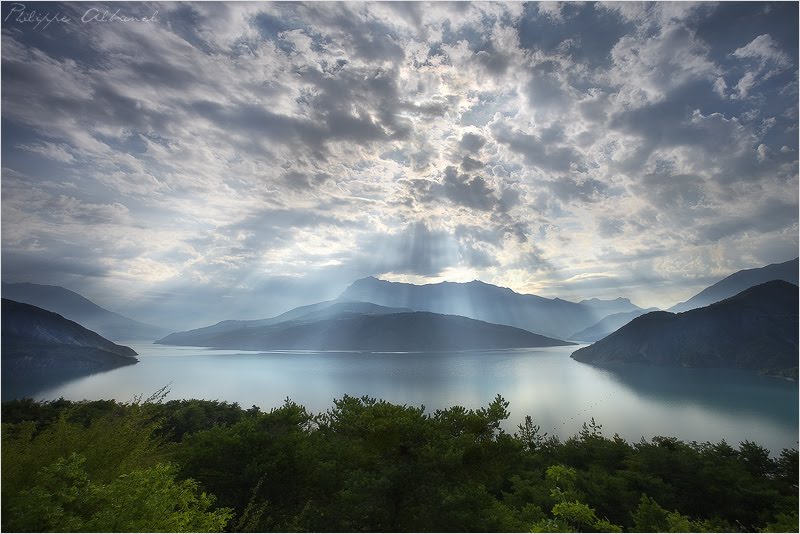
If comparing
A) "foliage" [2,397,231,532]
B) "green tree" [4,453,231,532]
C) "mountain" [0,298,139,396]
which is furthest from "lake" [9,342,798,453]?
"green tree" [4,453,231,532]

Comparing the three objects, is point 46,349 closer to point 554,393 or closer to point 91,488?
point 554,393

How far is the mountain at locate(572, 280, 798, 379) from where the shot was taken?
440ft

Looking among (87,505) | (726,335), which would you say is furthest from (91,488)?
(726,335)

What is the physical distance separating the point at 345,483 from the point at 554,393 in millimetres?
80365

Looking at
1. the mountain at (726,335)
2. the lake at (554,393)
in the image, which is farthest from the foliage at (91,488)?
the mountain at (726,335)

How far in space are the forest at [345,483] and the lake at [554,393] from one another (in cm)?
3433

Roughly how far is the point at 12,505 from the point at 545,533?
11.3 meters

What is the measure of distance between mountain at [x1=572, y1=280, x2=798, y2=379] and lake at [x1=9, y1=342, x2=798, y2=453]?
1241 centimetres

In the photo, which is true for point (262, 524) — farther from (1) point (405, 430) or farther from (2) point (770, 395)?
(2) point (770, 395)

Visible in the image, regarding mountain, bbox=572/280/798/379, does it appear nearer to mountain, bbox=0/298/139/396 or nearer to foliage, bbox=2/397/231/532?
foliage, bbox=2/397/231/532

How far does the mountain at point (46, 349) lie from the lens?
306ft

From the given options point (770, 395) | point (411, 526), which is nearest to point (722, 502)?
point (411, 526)

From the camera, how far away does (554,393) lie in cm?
8219

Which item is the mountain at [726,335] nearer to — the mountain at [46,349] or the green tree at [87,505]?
the green tree at [87,505]
